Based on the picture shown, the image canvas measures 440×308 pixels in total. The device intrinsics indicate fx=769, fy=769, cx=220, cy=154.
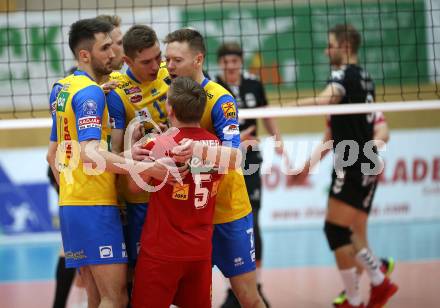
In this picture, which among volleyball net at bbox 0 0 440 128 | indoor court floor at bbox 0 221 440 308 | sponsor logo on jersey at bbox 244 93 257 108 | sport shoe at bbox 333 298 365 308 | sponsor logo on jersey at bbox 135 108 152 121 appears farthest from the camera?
volleyball net at bbox 0 0 440 128

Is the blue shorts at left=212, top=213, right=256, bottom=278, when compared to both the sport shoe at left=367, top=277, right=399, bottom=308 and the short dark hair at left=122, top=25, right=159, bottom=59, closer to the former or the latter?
the short dark hair at left=122, top=25, right=159, bottom=59

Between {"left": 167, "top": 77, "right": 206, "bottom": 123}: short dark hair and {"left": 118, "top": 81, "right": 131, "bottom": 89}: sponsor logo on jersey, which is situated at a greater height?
{"left": 118, "top": 81, "right": 131, "bottom": 89}: sponsor logo on jersey

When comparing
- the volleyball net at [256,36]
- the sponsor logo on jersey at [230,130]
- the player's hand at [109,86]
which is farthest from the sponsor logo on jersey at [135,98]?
the volleyball net at [256,36]

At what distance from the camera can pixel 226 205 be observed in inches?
190

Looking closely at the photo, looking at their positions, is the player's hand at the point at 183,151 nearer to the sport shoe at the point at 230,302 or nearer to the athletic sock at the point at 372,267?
the sport shoe at the point at 230,302

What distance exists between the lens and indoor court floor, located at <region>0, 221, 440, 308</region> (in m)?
7.23

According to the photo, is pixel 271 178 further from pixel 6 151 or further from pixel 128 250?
pixel 128 250

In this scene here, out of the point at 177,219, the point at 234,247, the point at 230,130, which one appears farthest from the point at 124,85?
the point at 234,247

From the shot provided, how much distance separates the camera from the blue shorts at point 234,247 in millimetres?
4832

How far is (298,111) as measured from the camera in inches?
242

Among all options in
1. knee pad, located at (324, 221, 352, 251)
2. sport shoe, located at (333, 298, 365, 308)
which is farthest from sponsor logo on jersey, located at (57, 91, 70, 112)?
sport shoe, located at (333, 298, 365, 308)

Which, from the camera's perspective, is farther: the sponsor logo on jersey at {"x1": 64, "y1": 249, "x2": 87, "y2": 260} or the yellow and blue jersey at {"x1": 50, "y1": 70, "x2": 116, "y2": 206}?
the sponsor logo on jersey at {"x1": 64, "y1": 249, "x2": 87, "y2": 260}

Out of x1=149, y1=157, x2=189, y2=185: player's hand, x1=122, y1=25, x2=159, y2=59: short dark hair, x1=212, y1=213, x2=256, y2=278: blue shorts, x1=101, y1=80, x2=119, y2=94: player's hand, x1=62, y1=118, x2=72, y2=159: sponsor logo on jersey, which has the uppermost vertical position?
x1=122, y1=25, x2=159, y2=59: short dark hair

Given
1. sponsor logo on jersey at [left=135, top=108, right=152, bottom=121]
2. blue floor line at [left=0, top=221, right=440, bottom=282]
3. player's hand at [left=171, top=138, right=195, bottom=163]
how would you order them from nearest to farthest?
player's hand at [left=171, top=138, right=195, bottom=163] → sponsor logo on jersey at [left=135, top=108, right=152, bottom=121] → blue floor line at [left=0, top=221, right=440, bottom=282]
